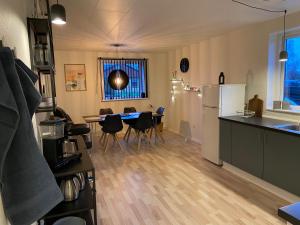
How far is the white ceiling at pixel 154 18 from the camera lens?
2.74m

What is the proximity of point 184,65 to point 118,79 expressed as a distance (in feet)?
6.15

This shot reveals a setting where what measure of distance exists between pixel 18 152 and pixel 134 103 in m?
6.21

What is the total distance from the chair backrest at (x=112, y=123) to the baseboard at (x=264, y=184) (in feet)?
7.58

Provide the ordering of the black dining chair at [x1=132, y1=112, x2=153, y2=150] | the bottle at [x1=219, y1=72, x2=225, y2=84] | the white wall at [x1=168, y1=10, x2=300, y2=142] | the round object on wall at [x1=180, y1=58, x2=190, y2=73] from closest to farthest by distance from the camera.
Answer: the white wall at [x1=168, y1=10, x2=300, y2=142] < the bottle at [x1=219, y1=72, x2=225, y2=84] < the black dining chair at [x1=132, y1=112, x2=153, y2=150] < the round object on wall at [x1=180, y1=58, x2=190, y2=73]

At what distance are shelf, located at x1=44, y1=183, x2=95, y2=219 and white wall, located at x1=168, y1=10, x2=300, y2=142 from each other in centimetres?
297

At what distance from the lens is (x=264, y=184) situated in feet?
10.7

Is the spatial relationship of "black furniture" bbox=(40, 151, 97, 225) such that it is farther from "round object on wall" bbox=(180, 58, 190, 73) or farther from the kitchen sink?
"round object on wall" bbox=(180, 58, 190, 73)

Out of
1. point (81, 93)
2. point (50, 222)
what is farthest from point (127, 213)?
point (81, 93)

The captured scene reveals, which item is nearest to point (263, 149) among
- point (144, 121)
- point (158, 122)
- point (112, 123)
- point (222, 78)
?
point (222, 78)

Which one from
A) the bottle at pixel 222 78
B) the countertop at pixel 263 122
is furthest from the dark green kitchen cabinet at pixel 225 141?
the bottle at pixel 222 78

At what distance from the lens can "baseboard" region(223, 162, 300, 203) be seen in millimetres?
2875

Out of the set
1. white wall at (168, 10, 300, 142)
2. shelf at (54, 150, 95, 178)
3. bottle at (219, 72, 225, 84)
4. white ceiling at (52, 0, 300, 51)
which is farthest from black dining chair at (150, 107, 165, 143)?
shelf at (54, 150, 95, 178)

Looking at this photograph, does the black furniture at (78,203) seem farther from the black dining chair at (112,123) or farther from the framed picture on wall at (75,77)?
the framed picture on wall at (75,77)

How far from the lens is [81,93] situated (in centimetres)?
643
